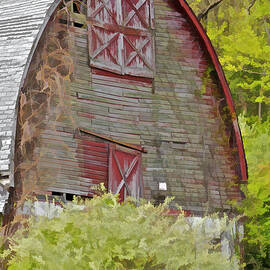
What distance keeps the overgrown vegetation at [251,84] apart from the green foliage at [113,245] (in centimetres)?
814

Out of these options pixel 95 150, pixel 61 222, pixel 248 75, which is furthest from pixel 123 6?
pixel 248 75

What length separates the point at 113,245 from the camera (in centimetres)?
1614

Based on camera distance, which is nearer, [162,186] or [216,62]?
[162,186]

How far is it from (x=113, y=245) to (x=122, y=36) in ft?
25.7

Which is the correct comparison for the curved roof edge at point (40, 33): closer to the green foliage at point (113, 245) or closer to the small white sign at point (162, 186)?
the small white sign at point (162, 186)

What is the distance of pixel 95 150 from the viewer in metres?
21.7

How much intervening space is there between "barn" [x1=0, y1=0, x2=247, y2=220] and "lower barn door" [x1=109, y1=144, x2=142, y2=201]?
0.02m

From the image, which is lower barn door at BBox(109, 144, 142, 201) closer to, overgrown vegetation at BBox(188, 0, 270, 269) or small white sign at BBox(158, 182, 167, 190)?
small white sign at BBox(158, 182, 167, 190)

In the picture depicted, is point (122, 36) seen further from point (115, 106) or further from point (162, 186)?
point (162, 186)

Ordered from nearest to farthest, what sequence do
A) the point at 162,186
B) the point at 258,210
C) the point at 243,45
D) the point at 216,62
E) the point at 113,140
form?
the point at 113,140 < the point at 162,186 < the point at 216,62 < the point at 258,210 < the point at 243,45

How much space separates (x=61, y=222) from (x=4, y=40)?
638cm

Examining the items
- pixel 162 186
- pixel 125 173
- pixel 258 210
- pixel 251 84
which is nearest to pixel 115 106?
pixel 125 173

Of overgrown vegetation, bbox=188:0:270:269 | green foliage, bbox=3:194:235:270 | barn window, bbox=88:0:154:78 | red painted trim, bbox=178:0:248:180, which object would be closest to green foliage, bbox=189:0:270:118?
overgrown vegetation, bbox=188:0:270:269

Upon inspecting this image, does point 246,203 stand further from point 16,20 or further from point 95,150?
point 16,20
